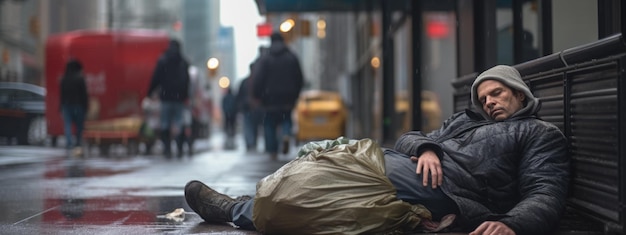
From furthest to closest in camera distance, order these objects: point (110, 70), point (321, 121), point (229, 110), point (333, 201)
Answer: point (229, 110)
point (321, 121)
point (110, 70)
point (333, 201)

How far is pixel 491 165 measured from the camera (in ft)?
12.8

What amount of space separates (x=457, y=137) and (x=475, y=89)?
0.27m

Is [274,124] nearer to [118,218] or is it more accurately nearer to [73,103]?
[73,103]

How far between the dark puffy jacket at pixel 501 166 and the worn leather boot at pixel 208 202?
1.14m

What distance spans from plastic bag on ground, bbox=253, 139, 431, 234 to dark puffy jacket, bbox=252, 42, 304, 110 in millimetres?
8548

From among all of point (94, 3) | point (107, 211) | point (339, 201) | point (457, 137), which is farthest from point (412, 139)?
→ point (94, 3)

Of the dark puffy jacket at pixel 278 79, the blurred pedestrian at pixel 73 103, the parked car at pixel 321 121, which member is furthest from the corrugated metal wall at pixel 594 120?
the parked car at pixel 321 121

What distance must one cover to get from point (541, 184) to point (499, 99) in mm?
527

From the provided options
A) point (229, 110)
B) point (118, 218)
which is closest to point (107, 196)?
point (118, 218)

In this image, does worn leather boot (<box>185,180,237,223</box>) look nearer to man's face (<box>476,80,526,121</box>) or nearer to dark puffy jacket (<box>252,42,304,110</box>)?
man's face (<box>476,80,526,121</box>)

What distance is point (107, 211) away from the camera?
530cm

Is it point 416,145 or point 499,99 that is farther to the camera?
point 499,99

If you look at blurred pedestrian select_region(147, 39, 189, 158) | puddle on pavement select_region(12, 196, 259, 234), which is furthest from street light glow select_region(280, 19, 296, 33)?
puddle on pavement select_region(12, 196, 259, 234)

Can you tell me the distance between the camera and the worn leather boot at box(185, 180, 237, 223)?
177 inches
